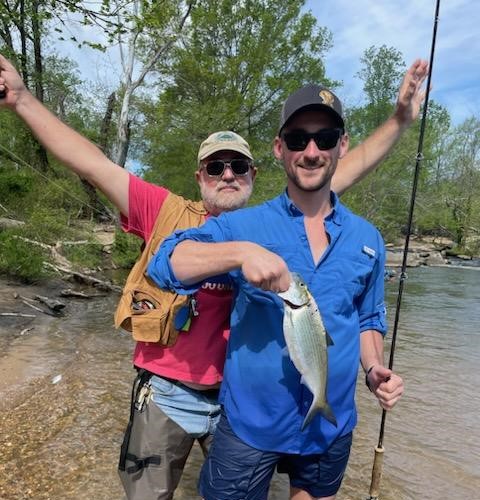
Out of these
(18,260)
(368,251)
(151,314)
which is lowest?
(18,260)

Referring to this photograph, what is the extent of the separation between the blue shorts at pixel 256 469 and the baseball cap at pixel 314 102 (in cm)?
149

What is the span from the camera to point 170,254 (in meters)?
2.08

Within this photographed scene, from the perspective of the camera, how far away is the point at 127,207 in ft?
9.53

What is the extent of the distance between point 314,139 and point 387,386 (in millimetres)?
1249

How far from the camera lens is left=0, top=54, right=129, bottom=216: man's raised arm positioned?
2.68 metres

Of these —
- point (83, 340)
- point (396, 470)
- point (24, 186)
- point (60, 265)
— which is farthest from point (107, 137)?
point (396, 470)

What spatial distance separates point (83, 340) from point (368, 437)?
5447 millimetres

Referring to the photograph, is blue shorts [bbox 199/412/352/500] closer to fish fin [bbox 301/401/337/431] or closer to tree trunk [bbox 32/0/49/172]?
fish fin [bbox 301/401/337/431]

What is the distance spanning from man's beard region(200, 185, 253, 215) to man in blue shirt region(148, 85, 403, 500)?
0.64m

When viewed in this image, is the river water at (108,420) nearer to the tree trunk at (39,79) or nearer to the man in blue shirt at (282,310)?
the man in blue shirt at (282,310)

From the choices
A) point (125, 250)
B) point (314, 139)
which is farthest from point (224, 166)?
point (125, 250)

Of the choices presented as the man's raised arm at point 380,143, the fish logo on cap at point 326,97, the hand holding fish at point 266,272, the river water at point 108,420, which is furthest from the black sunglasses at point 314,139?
the river water at point 108,420

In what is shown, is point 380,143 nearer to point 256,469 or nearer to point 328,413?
point 328,413

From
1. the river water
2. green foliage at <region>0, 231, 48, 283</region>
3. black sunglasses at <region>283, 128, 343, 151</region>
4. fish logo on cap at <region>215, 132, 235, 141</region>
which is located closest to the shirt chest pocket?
black sunglasses at <region>283, 128, 343, 151</region>
